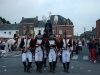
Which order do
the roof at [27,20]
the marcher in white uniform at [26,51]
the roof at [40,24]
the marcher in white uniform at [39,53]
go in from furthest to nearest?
1. the roof at [27,20]
2. the roof at [40,24]
3. the marcher in white uniform at [39,53]
4. the marcher in white uniform at [26,51]

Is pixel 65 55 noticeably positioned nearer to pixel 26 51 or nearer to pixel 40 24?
pixel 26 51

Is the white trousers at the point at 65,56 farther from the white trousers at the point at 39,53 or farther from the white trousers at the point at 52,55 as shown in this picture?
the white trousers at the point at 39,53

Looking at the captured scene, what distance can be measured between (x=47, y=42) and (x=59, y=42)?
70 cm

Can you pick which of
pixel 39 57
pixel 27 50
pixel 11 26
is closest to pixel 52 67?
pixel 39 57

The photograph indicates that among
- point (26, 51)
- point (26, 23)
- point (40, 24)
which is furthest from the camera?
point (26, 23)

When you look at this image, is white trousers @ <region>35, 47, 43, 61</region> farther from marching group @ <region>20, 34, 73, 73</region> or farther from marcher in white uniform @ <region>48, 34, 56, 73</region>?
marcher in white uniform @ <region>48, 34, 56, 73</region>

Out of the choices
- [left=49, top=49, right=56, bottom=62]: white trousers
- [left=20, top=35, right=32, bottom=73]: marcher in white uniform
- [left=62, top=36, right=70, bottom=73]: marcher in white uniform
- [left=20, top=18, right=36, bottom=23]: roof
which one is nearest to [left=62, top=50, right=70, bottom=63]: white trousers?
[left=62, top=36, right=70, bottom=73]: marcher in white uniform

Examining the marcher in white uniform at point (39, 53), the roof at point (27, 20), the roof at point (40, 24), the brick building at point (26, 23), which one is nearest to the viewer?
the marcher in white uniform at point (39, 53)

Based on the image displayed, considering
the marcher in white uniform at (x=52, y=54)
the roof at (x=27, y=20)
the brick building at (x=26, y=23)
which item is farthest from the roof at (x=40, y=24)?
the marcher in white uniform at (x=52, y=54)

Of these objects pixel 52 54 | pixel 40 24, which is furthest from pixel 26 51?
pixel 40 24

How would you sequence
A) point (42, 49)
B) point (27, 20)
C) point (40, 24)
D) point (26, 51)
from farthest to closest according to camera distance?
point (27, 20) < point (40, 24) < point (42, 49) < point (26, 51)

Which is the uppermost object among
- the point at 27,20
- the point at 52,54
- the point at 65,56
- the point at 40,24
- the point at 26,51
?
the point at 27,20

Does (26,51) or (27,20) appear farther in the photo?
(27,20)

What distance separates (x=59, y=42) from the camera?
13.1m
